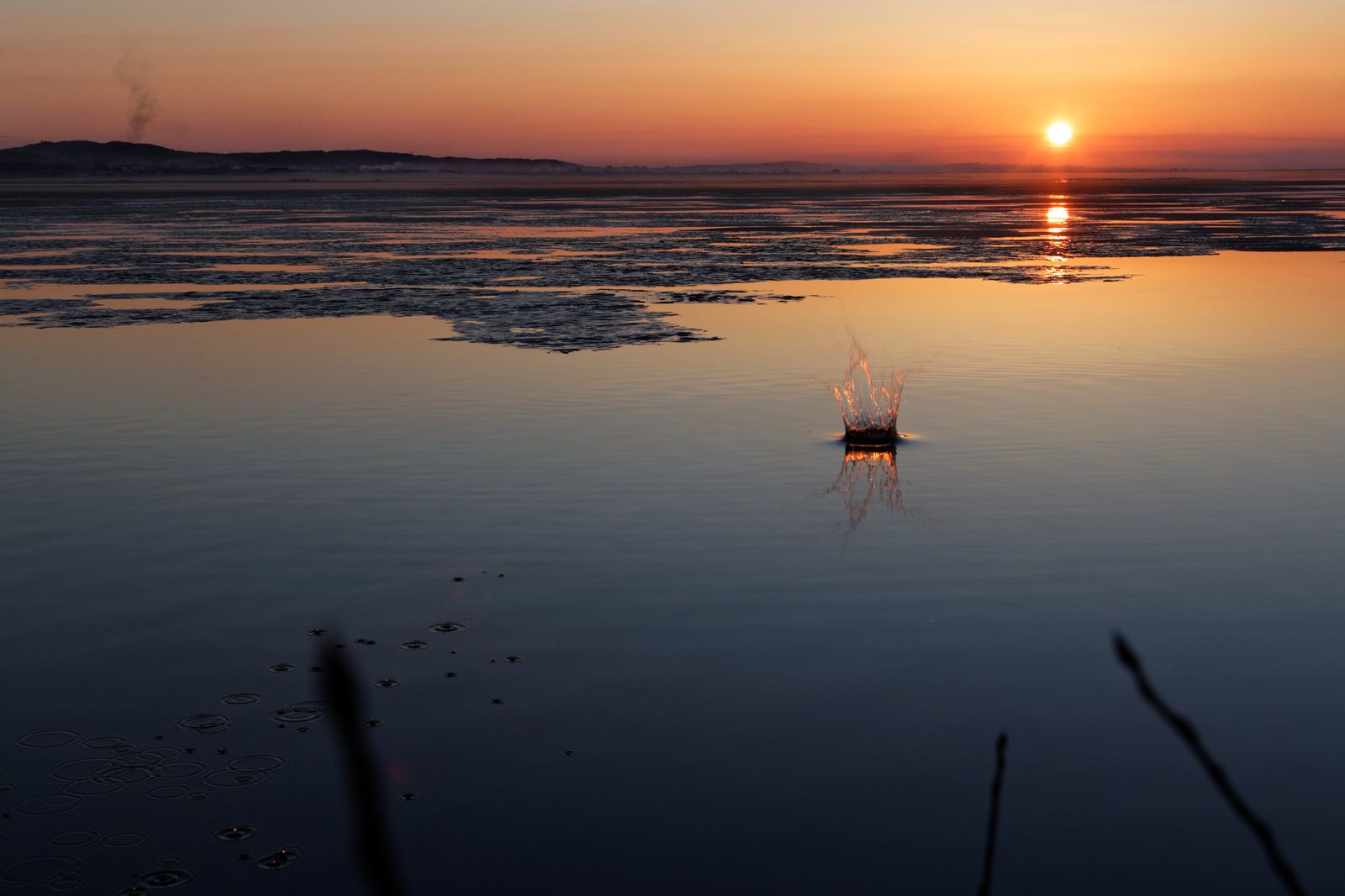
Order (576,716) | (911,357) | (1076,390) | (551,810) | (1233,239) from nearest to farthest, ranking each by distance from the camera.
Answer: (551,810) < (576,716) < (1076,390) < (911,357) < (1233,239)

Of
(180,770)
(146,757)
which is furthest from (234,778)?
(146,757)

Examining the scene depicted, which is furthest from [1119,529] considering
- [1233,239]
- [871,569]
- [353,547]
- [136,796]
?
[1233,239]

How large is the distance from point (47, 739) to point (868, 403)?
36.8 feet

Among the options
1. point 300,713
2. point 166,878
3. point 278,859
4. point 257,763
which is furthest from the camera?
point 300,713

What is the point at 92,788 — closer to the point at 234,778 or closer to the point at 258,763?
A: the point at 234,778

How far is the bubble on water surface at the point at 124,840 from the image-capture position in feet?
18.7

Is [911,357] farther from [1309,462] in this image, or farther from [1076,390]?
[1309,462]

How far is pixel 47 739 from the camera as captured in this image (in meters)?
6.71

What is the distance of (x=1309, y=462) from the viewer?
1274cm

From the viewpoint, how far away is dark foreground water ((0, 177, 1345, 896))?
5797 mm

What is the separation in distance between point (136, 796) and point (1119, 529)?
24.7 ft

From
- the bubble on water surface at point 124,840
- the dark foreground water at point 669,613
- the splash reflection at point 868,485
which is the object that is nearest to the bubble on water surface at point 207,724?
the dark foreground water at point 669,613

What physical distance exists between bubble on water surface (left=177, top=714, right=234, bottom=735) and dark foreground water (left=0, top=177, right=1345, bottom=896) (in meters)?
0.04

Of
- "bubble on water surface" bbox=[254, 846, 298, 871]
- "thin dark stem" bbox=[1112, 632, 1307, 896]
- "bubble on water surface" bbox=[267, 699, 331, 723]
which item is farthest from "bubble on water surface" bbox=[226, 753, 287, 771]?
"thin dark stem" bbox=[1112, 632, 1307, 896]
